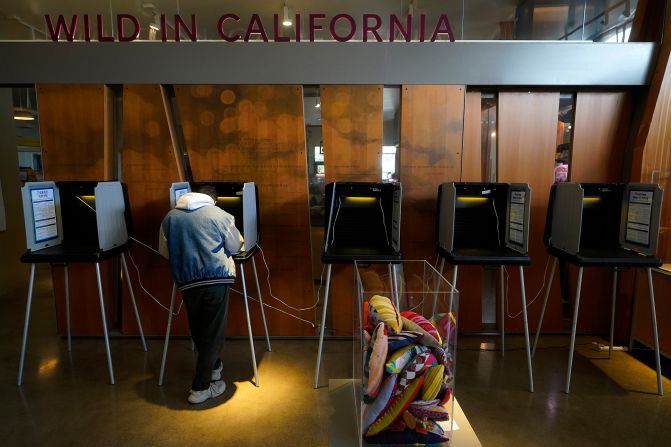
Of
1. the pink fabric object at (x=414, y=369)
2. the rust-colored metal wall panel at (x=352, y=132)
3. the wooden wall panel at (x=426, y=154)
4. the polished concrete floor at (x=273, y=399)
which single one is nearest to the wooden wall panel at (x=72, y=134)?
the polished concrete floor at (x=273, y=399)

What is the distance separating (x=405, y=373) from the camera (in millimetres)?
1074

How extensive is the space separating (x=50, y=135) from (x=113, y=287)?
141cm

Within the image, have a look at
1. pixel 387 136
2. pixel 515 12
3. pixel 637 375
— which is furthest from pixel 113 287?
pixel 515 12

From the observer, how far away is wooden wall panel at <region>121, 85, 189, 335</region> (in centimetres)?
328

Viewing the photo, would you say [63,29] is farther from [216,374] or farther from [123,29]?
[216,374]

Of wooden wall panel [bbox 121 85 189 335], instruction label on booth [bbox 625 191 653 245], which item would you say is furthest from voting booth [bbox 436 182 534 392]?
wooden wall panel [bbox 121 85 189 335]

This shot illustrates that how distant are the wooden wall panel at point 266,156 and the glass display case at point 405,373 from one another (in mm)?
2175

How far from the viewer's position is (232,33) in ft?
10.5

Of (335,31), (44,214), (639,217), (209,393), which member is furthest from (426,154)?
(44,214)

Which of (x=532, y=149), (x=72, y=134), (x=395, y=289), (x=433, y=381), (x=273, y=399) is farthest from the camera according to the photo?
(x=532, y=149)

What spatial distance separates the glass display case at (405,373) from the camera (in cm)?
108

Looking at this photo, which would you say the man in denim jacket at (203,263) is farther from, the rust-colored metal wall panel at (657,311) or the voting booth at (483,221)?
the rust-colored metal wall panel at (657,311)

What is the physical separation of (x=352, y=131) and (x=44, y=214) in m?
2.41

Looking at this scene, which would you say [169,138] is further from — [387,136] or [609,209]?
[609,209]
